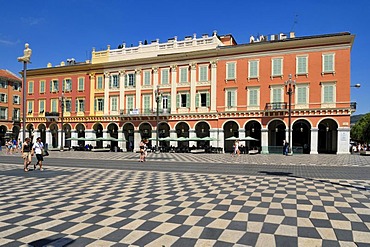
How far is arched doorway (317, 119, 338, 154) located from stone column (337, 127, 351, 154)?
5.58ft

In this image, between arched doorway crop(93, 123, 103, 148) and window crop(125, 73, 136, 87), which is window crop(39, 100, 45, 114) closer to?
arched doorway crop(93, 123, 103, 148)

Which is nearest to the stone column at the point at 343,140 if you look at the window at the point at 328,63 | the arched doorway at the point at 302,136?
the arched doorway at the point at 302,136

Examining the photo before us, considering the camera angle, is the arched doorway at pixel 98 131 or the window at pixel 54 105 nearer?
the arched doorway at pixel 98 131

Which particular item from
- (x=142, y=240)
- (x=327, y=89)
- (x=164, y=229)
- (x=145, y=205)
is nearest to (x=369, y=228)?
(x=164, y=229)

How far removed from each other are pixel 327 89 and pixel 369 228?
29.4 m

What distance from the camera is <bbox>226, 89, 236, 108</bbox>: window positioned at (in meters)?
35.4

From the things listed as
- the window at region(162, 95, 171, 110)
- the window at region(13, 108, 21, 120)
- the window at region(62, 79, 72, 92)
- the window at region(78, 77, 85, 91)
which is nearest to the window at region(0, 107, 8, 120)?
the window at region(13, 108, 21, 120)

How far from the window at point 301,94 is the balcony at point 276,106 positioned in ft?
5.25

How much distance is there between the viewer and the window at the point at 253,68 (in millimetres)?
34375

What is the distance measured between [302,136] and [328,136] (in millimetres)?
3229

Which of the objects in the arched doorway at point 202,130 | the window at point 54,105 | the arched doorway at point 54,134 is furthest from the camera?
the arched doorway at point 54,134

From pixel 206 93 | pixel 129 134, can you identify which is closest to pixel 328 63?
pixel 206 93

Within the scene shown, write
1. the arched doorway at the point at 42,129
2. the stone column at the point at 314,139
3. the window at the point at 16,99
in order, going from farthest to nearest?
1. the window at the point at 16,99
2. the arched doorway at the point at 42,129
3. the stone column at the point at 314,139

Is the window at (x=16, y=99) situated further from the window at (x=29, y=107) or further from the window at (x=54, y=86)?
the window at (x=54, y=86)
